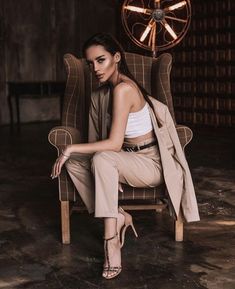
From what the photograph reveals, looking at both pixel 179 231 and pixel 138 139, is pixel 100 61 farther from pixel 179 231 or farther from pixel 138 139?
pixel 179 231

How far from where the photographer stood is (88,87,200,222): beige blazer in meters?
2.55

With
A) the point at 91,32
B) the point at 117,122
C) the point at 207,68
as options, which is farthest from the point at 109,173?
the point at 91,32

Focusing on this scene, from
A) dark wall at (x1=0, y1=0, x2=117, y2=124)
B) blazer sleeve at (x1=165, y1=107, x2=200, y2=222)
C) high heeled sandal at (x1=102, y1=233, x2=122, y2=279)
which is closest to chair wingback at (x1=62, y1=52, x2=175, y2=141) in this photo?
blazer sleeve at (x1=165, y1=107, x2=200, y2=222)

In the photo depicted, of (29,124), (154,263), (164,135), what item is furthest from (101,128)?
(29,124)

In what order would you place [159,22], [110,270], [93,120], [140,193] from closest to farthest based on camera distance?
1. [110,270]
2. [140,193]
3. [93,120]
4. [159,22]

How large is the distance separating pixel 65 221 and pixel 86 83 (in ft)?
3.20

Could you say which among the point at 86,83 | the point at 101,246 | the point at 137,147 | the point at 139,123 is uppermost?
the point at 86,83

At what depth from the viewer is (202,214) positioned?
3.28 m

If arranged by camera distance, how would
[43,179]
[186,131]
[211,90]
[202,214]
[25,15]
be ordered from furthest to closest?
[25,15], [211,90], [43,179], [202,214], [186,131]

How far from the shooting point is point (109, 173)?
2326 millimetres

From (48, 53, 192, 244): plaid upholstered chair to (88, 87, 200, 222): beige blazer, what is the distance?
9 centimetres

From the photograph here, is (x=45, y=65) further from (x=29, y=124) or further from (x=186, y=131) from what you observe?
(x=186, y=131)

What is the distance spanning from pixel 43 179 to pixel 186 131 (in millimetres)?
1921

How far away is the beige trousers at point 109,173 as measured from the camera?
2.31 m
